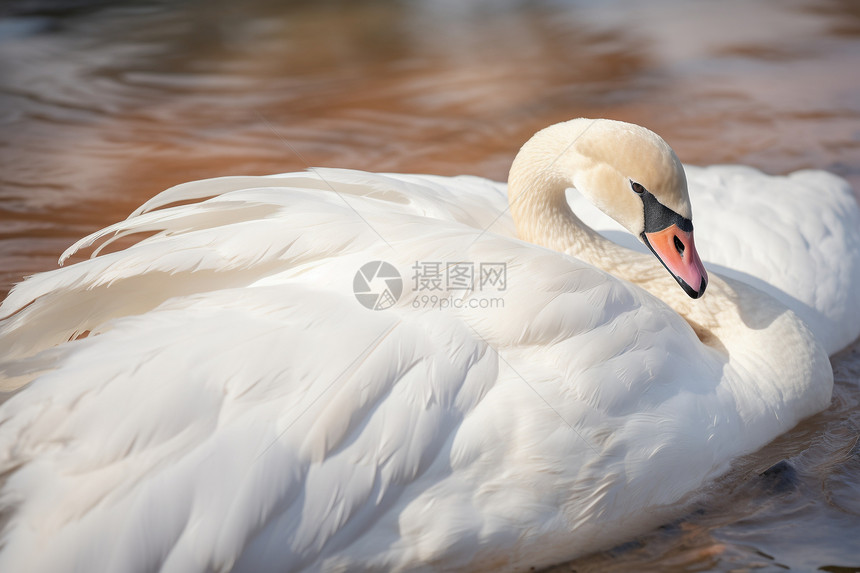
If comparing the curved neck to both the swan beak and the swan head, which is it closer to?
the swan head

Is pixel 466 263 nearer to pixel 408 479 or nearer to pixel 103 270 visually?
pixel 408 479

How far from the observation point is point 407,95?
18.0ft

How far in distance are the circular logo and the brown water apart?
1.04m

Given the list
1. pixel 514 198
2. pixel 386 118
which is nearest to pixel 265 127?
pixel 386 118

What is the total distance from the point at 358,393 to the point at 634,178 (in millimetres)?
970

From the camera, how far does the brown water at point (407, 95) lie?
161 inches

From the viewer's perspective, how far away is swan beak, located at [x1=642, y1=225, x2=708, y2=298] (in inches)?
96.8

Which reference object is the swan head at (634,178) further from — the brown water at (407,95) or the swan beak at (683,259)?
the brown water at (407,95)

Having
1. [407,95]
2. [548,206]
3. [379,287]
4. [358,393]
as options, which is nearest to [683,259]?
[548,206]

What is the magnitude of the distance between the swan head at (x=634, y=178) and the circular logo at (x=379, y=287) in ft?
2.26

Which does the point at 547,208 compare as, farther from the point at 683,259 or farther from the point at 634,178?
the point at 683,259

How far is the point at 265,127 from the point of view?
A: 5145mm

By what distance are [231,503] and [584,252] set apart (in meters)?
1.26

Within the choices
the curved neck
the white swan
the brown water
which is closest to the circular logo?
the white swan
